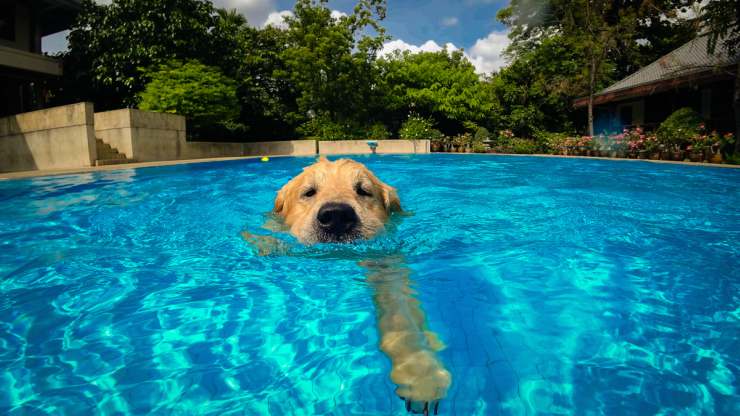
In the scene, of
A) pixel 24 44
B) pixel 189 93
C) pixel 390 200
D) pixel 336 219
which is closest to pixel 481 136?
pixel 189 93

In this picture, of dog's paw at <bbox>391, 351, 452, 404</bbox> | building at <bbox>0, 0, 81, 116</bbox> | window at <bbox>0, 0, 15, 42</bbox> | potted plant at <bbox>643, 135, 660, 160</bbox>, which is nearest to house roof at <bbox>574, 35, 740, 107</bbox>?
potted plant at <bbox>643, 135, 660, 160</bbox>

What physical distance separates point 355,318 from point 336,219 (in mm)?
1308

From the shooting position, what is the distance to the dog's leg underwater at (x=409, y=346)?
1.84 m

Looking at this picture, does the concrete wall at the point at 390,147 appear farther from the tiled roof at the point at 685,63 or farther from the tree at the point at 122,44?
the tiled roof at the point at 685,63

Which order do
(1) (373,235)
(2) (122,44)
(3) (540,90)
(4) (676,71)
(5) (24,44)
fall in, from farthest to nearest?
(3) (540,90) < (2) (122,44) < (5) (24,44) < (4) (676,71) < (1) (373,235)

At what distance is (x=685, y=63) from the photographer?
21297 mm

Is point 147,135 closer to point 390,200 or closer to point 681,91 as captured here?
point 390,200

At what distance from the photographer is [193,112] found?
22.0 meters

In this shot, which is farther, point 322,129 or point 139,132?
point 322,129

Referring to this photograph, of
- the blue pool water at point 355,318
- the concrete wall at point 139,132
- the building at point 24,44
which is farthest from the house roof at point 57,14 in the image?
the blue pool water at point 355,318

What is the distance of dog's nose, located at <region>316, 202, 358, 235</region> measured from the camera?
377cm

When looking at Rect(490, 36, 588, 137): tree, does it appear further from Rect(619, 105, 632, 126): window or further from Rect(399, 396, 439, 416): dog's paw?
Rect(399, 396, 439, 416): dog's paw

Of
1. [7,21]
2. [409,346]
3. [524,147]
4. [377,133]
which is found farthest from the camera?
[377,133]

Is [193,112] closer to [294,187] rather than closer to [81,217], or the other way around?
[81,217]
